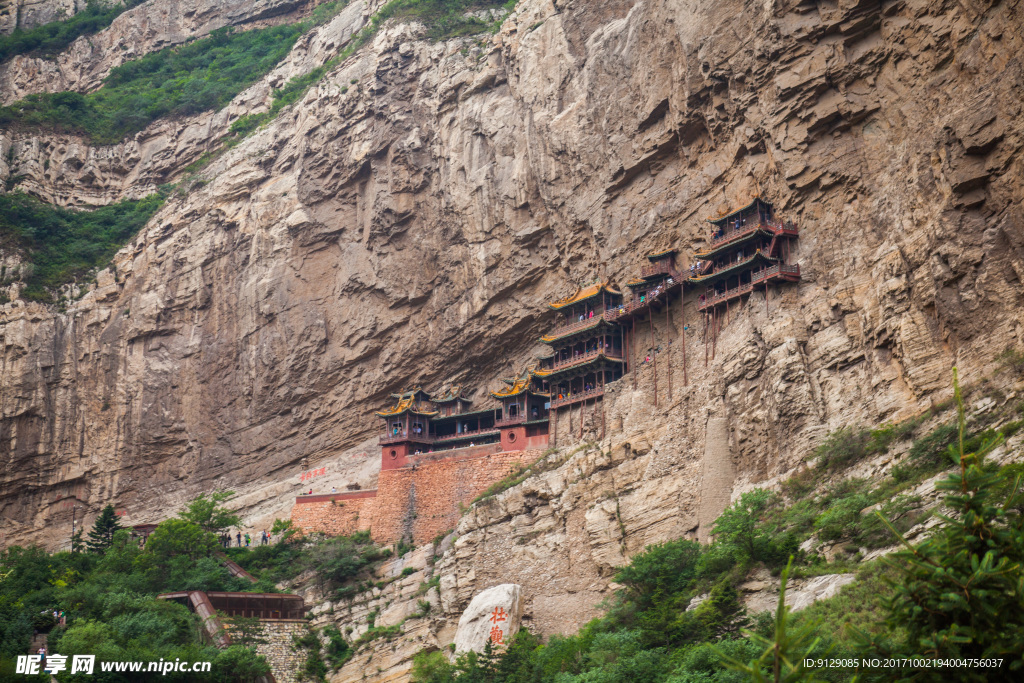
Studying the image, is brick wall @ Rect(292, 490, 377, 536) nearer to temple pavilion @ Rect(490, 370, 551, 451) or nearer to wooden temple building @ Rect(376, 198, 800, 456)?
wooden temple building @ Rect(376, 198, 800, 456)

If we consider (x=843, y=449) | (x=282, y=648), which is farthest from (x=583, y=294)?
(x=282, y=648)

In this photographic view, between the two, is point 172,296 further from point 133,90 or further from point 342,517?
point 133,90

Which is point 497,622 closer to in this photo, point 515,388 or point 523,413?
point 523,413

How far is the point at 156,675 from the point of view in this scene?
84.6 feet

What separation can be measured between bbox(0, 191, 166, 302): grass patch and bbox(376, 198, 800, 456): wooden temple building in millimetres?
22460

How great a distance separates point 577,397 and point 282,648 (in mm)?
14130

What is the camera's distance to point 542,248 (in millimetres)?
41906

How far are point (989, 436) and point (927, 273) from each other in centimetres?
722

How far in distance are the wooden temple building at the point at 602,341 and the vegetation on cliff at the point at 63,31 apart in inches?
1902

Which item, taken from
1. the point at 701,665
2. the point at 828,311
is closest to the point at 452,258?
the point at 828,311

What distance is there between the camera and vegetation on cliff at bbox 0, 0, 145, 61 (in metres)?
71.1

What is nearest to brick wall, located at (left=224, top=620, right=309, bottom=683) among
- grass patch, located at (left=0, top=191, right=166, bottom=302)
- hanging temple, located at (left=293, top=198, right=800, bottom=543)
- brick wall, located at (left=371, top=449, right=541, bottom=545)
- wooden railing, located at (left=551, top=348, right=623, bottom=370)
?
brick wall, located at (left=371, top=449, right=541, bottom=545)

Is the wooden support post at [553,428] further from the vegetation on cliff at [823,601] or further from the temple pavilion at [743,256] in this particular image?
the vegetation on cliff at [823,601]

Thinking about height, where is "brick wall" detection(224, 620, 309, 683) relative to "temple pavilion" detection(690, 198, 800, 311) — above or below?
below
